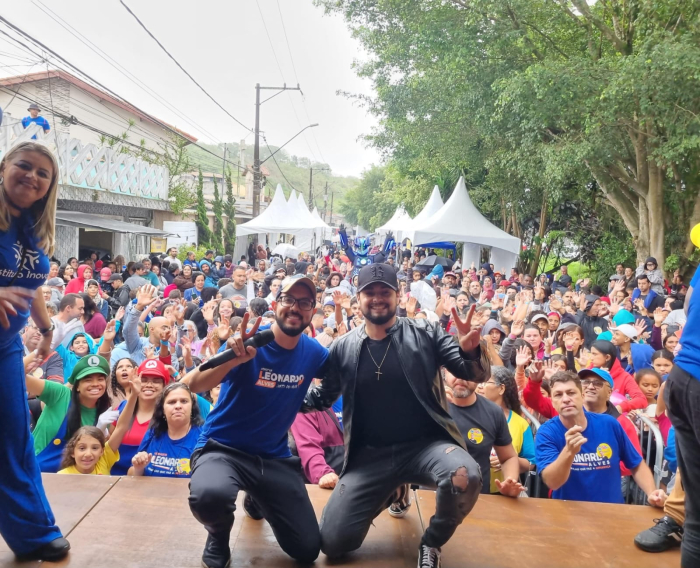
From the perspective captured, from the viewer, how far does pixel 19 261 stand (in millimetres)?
2826

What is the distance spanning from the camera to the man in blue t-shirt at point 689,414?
280 centimetres

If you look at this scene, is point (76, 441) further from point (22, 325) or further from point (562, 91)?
point (562, 91)

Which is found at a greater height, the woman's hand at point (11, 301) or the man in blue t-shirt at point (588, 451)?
the woman's hand at point (11, 301)

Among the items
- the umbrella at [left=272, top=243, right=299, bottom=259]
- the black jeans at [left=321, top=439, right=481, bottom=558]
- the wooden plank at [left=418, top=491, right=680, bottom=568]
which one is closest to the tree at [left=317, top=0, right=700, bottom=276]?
the umbrella at [left=272, top=243, right=299, bottom=259]

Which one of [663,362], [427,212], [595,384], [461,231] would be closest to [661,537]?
[595,384]

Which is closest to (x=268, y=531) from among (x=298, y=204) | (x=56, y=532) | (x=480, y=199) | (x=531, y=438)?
(x=56, y=532)

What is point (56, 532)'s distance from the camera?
3.07 meters

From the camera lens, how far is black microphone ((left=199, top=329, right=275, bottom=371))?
318 cm

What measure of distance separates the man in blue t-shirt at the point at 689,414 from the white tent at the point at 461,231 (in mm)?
15924

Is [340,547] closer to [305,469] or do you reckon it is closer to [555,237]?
[305,469]

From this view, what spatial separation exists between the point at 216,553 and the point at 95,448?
5.49 feet

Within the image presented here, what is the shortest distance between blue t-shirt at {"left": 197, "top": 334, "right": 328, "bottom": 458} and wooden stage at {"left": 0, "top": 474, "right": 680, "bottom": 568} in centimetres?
50

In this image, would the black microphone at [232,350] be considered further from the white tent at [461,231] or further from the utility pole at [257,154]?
the utility pole at [257,154]

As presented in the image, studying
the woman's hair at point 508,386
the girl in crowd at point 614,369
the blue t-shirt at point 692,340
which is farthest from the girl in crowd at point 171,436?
the girl in crowd at point 614,369
